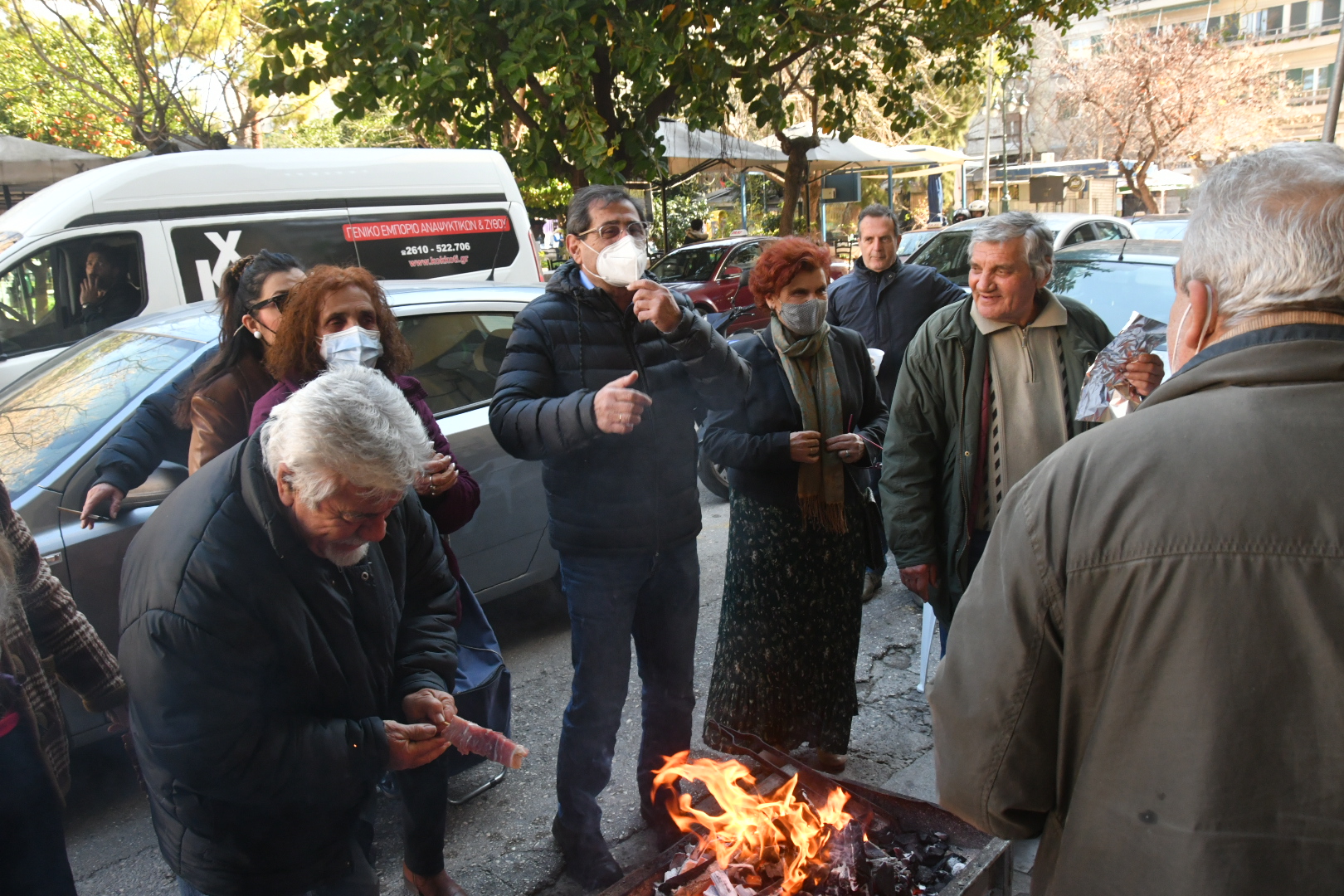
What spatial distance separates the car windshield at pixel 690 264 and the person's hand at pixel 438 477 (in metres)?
11.6

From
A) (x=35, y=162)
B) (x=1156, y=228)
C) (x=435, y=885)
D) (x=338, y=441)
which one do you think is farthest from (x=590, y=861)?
(x=35, y=162)

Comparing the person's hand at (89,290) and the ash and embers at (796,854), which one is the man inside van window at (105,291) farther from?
the ash and embers at (796,854)

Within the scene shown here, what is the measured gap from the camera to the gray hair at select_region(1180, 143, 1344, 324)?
1277 millimetres

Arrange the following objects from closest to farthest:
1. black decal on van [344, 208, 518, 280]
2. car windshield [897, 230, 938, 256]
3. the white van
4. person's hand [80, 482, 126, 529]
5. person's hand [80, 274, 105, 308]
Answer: person's hand [80, 482, 126, 529] < the white van < person's hand [80, 274, 105, 308] < black decal on van [344, 208, 518, 280] < car windshield [897, 230, 938, 256]

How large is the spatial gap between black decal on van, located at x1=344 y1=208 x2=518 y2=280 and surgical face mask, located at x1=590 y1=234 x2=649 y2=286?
5.00 metres

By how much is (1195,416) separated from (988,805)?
0.71 m

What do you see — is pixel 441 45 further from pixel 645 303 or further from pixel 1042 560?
pixel 1042 560

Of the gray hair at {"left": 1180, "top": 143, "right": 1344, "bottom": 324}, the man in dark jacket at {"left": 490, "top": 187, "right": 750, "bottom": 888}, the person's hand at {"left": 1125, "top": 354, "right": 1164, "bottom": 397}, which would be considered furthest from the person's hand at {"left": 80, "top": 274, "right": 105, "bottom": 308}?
the gray hair at {"left": 1180, "top": 143, "right": 1344, "bottom": 324}

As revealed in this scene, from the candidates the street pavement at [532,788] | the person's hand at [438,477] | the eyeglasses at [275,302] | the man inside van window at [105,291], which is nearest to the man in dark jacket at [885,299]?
the street pavement at [532,788]

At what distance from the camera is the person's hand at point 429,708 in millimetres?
2176

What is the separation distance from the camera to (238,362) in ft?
10.2

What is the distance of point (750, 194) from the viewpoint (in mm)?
28109

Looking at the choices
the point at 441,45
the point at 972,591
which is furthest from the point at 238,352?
the point at 441,45

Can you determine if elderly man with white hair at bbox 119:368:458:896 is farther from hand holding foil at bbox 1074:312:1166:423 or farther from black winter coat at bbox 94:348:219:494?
hand holding foil at bbox 1074:312:1166:423
